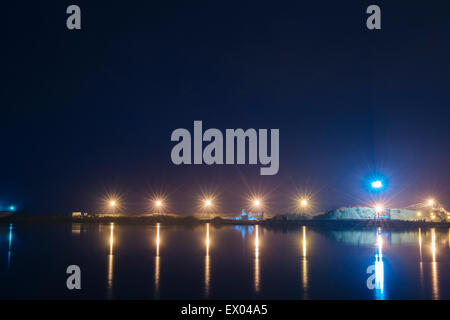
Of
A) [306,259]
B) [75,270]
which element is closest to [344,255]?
[306,259]

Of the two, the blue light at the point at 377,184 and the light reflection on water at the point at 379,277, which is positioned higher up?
the blue light at the point at 377,184

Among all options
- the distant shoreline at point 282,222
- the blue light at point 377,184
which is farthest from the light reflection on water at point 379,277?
the blue light at point 377,184

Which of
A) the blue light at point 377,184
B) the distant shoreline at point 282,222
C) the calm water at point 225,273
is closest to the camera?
the calm water at point 225,273

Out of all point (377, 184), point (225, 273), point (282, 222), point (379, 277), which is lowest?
point (379, 277)

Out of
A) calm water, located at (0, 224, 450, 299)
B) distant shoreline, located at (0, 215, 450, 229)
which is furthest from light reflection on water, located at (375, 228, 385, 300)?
distant shoreline, located at (0, 215, 450, 229)

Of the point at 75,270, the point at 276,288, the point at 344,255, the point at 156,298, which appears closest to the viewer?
the point at 156,298

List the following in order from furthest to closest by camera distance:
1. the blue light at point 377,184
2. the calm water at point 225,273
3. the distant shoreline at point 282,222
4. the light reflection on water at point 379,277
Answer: the blue light at point 377,184 → the distant shoreline at point 282,222 → the calm water at point 225,273 → the light reflection on water at point 379,277

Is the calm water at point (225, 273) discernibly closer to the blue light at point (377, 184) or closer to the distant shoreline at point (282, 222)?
the distant shoreline at point (282, 222)

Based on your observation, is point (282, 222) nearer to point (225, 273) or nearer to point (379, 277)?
point (379, 277)

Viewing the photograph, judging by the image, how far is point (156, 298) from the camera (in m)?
15.0

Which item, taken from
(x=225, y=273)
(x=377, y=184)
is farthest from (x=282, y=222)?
(x=225, y=273)
